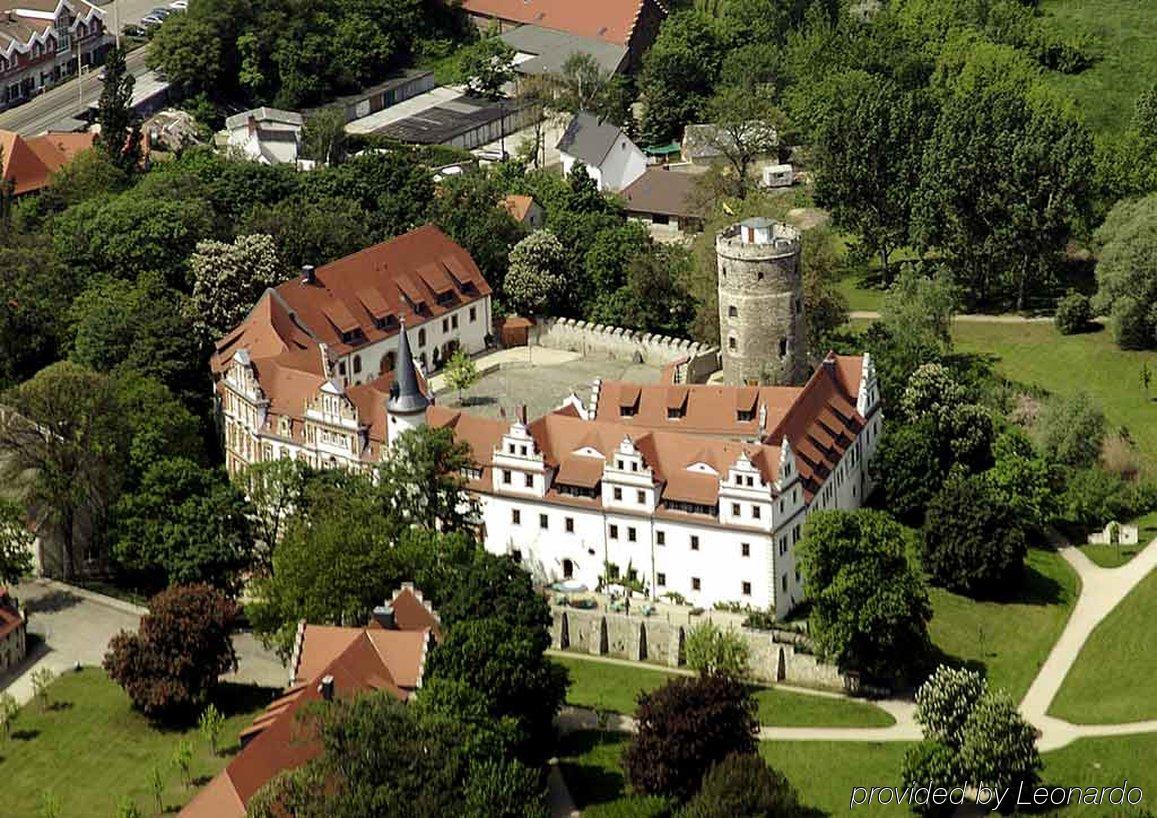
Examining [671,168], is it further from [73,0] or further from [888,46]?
[73,0]

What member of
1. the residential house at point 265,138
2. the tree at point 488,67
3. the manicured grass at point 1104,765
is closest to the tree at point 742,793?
the manicured grass at point 1104,765

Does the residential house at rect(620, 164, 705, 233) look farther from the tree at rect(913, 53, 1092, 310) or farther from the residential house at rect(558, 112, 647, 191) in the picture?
the tree at rect(913, 53, 1092, 310)

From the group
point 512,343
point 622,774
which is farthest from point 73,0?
point 622,774

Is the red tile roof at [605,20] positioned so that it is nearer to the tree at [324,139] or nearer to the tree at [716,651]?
the tree at [324,139]

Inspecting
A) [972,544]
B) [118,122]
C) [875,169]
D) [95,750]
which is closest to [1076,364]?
[875,169]

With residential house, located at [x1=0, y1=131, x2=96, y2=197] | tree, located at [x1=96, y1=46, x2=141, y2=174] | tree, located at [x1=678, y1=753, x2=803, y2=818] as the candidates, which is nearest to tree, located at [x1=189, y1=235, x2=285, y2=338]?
tree, located at [x1=96, y1=46, x2=141, y2=174]

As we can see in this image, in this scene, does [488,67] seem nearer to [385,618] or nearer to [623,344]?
[623,344]

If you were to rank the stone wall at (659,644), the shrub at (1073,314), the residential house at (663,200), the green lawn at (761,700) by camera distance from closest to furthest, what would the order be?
the green lawn at (761,700) < the stone wall at (659,644) < the shrub at (1073,314) < the residential house at (663,200)
